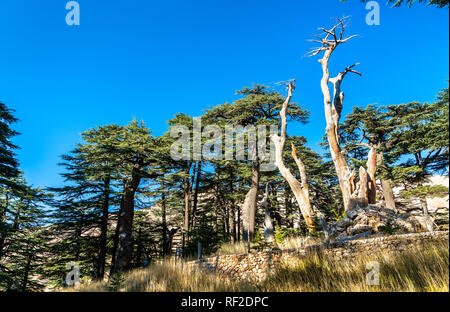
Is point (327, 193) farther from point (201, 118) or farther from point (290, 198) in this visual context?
point (201, 118)

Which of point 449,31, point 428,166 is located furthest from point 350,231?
point 428,166

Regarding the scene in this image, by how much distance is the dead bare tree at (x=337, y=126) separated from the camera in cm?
945

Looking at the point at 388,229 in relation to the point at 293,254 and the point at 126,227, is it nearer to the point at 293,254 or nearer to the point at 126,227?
the point at 293,254

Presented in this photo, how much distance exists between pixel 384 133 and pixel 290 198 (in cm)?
978

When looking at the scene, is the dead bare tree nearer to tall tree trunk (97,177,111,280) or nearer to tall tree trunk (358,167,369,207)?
tall tree trunk (358,167,369,207)

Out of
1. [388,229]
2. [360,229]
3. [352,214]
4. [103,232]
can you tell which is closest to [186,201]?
[103,232]
